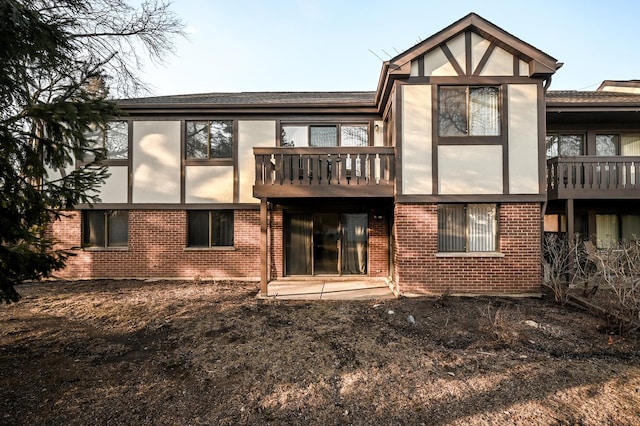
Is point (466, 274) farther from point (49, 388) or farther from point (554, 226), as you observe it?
point (49, 388)

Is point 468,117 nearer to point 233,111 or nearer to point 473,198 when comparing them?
point 473,198

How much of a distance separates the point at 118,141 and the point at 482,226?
39.6 feet

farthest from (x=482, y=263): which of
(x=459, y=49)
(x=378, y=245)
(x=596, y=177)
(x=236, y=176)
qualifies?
(x=236, y=176)

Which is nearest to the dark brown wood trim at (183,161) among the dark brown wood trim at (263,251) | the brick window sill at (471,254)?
the dark brown wood trim at (263,251)

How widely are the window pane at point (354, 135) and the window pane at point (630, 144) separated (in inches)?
362

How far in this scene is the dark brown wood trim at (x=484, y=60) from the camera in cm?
782

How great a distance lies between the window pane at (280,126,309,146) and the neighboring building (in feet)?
0.16

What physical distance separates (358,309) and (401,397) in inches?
126

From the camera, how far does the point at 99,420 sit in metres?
3.22

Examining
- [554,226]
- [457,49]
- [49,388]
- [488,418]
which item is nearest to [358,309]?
[488,418]

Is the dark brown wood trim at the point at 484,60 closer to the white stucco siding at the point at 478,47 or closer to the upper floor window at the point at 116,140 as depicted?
the white stucco siding at the point at 478,47

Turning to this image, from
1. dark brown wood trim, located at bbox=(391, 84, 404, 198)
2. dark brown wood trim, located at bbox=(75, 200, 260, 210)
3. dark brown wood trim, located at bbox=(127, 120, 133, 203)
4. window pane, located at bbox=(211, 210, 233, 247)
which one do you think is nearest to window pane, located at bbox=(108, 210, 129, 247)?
dark brown wood trim, located at bbox=(75, 200, 260, 210)

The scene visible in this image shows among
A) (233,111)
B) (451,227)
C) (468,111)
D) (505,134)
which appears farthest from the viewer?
(233,111)

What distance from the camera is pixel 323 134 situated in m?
9.98
